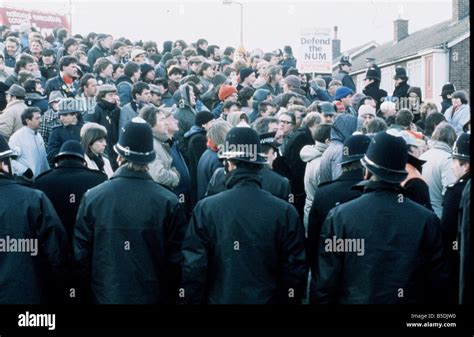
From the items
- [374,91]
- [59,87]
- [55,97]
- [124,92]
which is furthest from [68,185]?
[374,91]

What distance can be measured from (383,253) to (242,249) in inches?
34.1

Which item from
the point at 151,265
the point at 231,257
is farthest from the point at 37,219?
the point at 231,257

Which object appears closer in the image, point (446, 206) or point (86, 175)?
point (446, 206)

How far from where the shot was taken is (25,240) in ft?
16.7

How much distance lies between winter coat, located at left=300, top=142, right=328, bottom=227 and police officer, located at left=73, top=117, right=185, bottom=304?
239 centimetres

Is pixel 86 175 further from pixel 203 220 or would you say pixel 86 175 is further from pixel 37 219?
pixel 203 220

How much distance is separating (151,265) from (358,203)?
4.60 feet

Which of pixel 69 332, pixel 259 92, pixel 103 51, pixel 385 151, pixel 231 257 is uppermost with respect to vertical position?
pixel 103 51

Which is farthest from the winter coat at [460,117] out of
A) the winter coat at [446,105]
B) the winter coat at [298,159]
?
the winter coat at [298,159]

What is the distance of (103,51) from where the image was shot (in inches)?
624

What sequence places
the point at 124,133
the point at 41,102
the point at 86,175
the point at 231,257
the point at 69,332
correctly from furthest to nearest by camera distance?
the point at 41,102 → the point at 86,175 → the point at 124,133 → the point at 231,257 → the point at 69,332

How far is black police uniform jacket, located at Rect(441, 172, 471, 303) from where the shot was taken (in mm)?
5105

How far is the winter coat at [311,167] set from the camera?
7332 millimetres

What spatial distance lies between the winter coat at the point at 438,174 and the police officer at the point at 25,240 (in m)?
3.38
